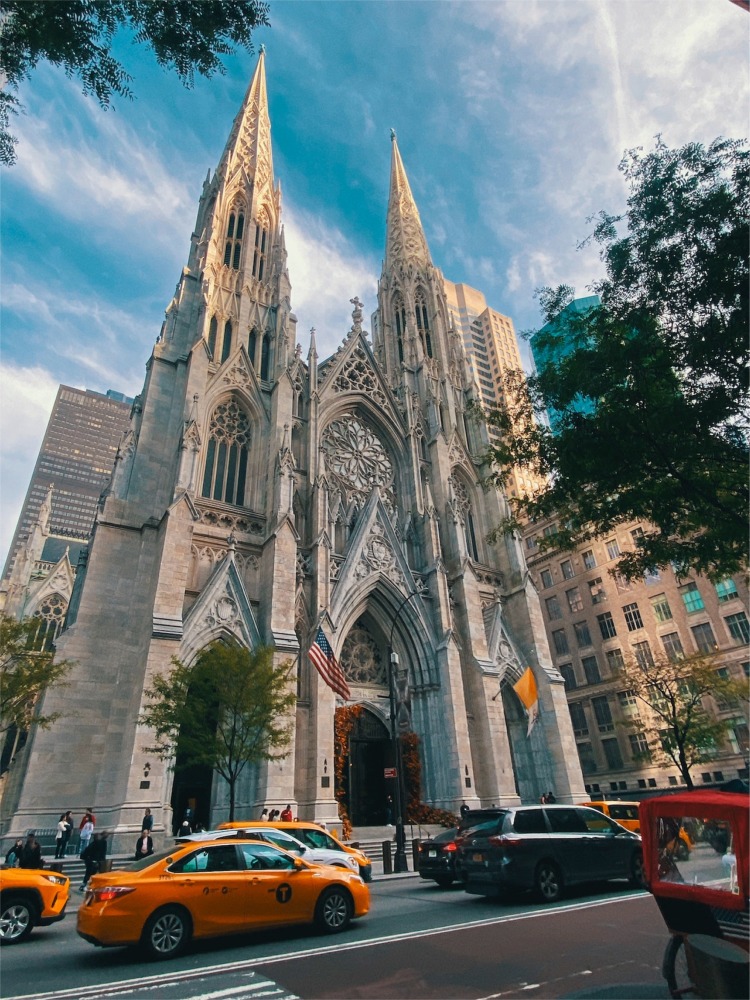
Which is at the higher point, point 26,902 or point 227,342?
point 227,342

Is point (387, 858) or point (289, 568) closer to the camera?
point (387, 858)

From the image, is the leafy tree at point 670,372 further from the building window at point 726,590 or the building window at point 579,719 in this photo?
the building window at point 579,719

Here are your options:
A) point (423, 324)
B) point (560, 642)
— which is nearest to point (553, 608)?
point (560, 642)

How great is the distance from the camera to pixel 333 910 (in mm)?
7738

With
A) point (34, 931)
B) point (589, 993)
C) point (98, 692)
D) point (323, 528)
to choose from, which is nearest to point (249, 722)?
point (98, 692)

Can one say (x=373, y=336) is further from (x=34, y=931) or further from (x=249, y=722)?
(x=34, y=931)

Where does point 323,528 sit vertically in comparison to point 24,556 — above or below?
below

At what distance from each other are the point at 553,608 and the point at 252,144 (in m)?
43.4

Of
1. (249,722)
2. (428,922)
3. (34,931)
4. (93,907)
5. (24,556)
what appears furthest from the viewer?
(24,556)

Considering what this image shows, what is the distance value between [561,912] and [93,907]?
632 cm

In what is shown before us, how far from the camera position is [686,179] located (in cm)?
1065

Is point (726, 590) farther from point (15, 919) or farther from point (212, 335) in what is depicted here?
point (15, 919)

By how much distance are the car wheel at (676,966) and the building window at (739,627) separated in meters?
34.6

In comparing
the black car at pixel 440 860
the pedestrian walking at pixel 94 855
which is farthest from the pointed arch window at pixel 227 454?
the black car at pixel 440 860
